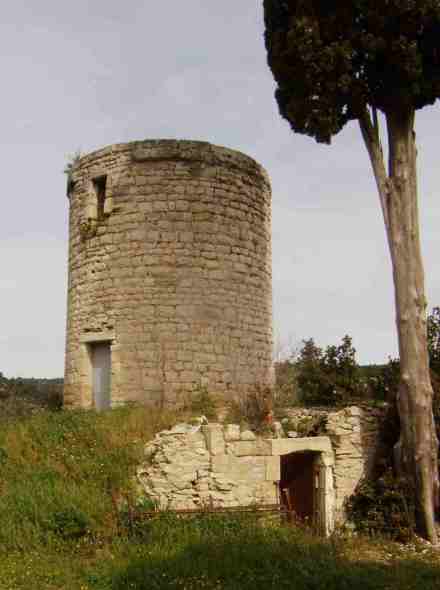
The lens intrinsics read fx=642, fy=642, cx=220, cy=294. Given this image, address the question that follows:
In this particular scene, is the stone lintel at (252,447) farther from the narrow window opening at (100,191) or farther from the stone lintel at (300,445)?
the narrow window opening at (100,191)

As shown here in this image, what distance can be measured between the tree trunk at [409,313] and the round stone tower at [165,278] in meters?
2.55

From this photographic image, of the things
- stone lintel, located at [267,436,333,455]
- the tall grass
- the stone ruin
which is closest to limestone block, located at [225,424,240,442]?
the stone ruin

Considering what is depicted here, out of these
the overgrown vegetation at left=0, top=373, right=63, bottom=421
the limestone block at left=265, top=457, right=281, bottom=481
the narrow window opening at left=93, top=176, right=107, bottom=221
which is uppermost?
the narrow window opening at left=93, top=176, right=107, bottom=221

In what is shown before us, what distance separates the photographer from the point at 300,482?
10883 mm

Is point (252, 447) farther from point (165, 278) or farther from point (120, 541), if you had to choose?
point (165, 278)

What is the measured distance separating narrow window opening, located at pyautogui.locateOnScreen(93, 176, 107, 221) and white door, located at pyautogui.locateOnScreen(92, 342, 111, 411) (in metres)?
2.44

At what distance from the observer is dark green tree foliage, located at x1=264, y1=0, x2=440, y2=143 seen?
392 inches

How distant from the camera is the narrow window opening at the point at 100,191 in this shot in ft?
39.0

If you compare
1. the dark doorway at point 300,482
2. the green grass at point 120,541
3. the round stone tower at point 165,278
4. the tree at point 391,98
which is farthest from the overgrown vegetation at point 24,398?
the tree at point 391,98

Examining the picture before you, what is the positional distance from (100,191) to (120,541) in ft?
22.0

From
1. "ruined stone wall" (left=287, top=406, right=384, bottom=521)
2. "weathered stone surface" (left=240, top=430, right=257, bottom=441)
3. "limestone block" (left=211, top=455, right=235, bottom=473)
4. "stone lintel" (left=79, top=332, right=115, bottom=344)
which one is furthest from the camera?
"stone lintel" (left=79, top=332, right=115, bottom=344)

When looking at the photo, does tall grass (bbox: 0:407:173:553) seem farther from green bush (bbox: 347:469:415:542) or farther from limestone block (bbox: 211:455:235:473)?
green bush (bbox: 347:469:415:542)

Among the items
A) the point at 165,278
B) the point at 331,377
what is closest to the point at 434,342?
the point at 331,377

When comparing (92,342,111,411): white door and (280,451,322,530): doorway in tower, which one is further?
(92,342,111,411): white door
